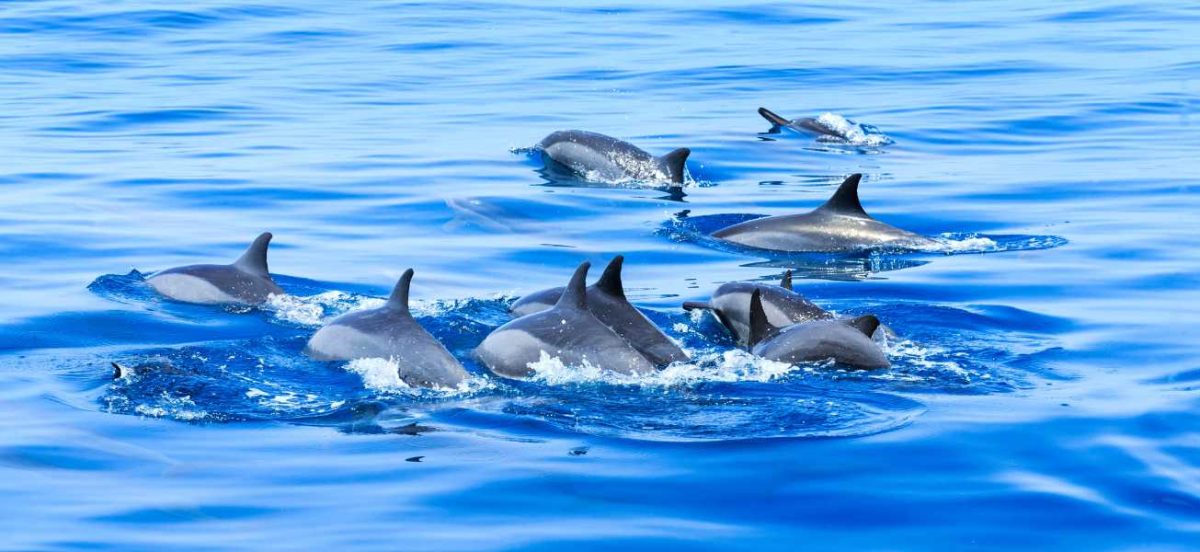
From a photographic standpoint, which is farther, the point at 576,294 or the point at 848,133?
the point at 848,133

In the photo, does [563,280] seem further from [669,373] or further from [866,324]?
[866,324]

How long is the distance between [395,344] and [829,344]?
2.66m

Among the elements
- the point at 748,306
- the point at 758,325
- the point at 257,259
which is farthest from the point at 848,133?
the point at 758,325

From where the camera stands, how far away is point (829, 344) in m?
10.0

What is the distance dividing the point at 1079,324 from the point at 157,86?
20.2 m

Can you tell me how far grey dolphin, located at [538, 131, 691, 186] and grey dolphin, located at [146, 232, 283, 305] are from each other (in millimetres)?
6996

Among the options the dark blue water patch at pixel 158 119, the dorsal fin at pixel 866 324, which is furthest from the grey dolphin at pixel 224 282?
the dark blue water patch at pixel 158 119

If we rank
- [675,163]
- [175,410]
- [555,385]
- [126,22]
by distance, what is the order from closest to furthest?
[175,410]
[555,385]
[675,163]
[126,22]

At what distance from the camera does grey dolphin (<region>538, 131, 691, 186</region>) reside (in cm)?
1884

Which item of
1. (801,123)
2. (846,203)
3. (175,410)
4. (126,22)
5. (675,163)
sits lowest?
(175,410)

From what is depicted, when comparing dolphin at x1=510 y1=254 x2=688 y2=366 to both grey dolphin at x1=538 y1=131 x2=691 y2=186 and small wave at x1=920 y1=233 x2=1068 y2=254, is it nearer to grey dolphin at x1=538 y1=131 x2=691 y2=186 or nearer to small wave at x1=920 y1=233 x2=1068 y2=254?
small wave at x1=920 y1=233 x2=1068 y2=254

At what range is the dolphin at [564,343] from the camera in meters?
10.0

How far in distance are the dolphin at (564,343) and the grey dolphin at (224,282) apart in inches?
97.9

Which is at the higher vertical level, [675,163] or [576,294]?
[675,163]
